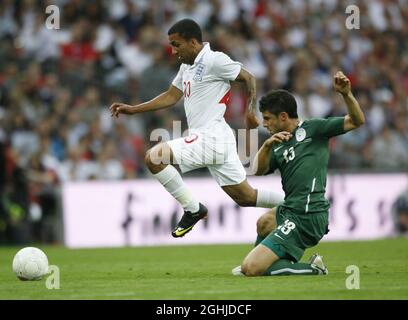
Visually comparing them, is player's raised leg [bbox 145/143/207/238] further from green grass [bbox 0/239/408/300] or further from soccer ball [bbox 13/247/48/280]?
soccer ball [bbox 13/247/48/280]

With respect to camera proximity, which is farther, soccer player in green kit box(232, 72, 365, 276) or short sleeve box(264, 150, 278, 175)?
short sleeve box(264, 150, 278, 175)

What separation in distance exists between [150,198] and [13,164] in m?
2.38

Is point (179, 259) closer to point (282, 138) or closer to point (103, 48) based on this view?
point (282, 138)

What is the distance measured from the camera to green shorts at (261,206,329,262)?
9031mm

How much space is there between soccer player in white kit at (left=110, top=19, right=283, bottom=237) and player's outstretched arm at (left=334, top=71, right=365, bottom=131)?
1366 mm

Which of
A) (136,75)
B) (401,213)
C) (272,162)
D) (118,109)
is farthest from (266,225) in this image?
(136,75)

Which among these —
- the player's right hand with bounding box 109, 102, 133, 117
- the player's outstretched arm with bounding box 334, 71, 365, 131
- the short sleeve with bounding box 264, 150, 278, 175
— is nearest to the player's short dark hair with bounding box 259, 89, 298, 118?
the short sleeve with bounding box 264, 150, 278, 175

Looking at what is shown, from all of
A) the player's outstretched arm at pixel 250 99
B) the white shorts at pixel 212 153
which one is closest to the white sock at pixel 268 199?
the white shorts at pixel 212 153

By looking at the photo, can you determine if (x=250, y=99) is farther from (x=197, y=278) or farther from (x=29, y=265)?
(x=29, y=265)

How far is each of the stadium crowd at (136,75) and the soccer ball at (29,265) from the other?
747 centimetres

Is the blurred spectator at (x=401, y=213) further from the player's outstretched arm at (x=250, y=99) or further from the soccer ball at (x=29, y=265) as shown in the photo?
the soccer ball at (x=29, y=265)

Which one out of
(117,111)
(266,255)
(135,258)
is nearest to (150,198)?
(135,258)

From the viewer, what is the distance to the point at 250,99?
10016 mm

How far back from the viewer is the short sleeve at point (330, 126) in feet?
29.5
